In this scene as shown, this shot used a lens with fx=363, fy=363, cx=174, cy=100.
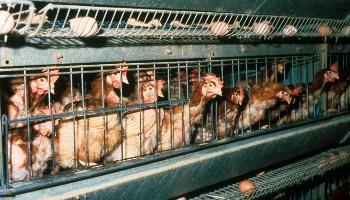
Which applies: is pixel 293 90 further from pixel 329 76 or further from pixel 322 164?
pixel 322 164

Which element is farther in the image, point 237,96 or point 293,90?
point 293,90

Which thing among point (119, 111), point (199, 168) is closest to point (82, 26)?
point (119, 111)

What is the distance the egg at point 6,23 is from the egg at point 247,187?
71.2 inches

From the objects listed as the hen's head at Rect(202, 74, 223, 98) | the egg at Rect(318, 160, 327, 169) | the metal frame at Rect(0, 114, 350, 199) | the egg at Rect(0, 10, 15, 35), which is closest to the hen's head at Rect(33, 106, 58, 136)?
the metal frame at Rect(0, 114, 350, 199)

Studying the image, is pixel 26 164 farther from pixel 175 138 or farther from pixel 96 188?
pixel 175 138

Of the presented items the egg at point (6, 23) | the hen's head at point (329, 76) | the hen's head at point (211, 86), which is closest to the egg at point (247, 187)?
the hen's head at point (211, 86)

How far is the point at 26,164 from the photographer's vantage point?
1.81m

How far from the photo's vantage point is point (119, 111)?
2189 mm

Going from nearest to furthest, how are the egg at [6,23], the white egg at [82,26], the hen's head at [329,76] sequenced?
the egg at [6,23], the white egg at [82,26], the hen's head at [329,76]

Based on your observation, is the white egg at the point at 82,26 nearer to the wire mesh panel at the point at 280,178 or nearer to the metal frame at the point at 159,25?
the metal frame at the point at 159,25

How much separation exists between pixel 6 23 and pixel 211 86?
1310 mm

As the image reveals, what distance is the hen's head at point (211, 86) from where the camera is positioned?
7.57 feet

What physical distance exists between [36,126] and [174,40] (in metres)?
0.97

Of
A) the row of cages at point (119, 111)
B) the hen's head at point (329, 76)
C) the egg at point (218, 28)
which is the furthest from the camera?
the hen's head at point (329, 76)
